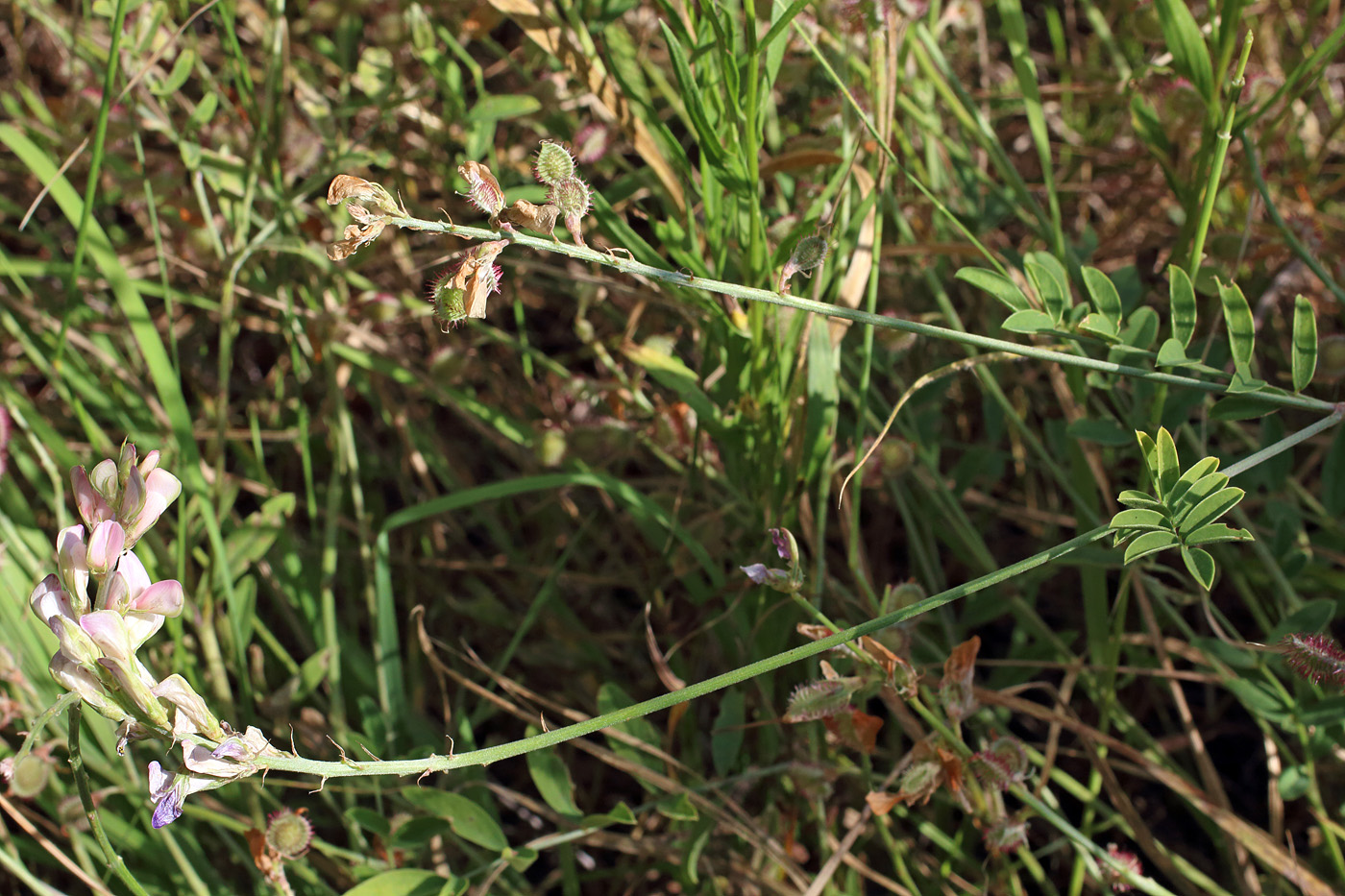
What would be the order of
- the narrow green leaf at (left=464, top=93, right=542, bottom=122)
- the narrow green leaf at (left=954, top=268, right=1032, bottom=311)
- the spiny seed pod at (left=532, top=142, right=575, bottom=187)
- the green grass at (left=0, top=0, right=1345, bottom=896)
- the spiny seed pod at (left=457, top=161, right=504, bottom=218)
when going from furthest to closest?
the narrow green leaf at (left=464, top=93, right=542, bottom=122) < the green grass at (left=0, top=0, right=1345, bottom=896) < the narrow green leaf at (left=954, top=268, right=1032, bottom=311) < the spiny seed pod at (left=532, top=142, right=575, bottom=187) < the spiny seed pod at (left=457, top=161, right=504, bottom=218)

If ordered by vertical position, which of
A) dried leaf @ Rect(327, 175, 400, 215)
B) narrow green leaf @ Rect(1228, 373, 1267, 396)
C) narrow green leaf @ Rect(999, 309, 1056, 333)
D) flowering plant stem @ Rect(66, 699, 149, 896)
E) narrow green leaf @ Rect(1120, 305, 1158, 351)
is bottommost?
flowering plant stem @ Rect(66, 699, 149, 896)

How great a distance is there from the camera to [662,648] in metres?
1.71

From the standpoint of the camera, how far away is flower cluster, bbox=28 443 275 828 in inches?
28.6

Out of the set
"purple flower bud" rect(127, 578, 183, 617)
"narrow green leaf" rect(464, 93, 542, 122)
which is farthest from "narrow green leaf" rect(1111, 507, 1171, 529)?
"narrow green leaf" rect(464, 93, 542, 122)

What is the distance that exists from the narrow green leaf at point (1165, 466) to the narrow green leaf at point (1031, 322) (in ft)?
0.62

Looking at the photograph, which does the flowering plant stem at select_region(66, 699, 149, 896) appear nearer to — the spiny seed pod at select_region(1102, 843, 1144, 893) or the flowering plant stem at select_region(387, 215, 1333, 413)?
the flowering plant stem at select_region(387, 215, 1333, 413)

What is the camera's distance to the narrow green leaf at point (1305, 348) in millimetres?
1103

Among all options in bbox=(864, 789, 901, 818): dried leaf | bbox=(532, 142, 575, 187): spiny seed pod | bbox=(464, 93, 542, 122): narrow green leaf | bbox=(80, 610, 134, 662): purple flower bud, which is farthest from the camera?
bbox=(464, 93, 542, 122): narrow green leaf

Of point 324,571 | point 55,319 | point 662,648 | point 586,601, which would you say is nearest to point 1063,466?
point 662,648

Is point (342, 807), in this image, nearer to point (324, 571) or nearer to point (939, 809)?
point (324, 571)

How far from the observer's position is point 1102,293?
1.16 m

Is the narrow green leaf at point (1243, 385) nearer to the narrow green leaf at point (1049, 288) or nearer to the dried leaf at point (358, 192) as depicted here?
the narrow green leaf at point (1049, 288)

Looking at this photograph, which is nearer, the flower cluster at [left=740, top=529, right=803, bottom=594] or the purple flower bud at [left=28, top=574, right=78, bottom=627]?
the purple flower bud at [left=28, top=574, right=78, bottom=627]

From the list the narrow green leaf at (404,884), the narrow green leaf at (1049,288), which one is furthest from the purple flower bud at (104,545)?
the narrow green leaf at (1049,288)
